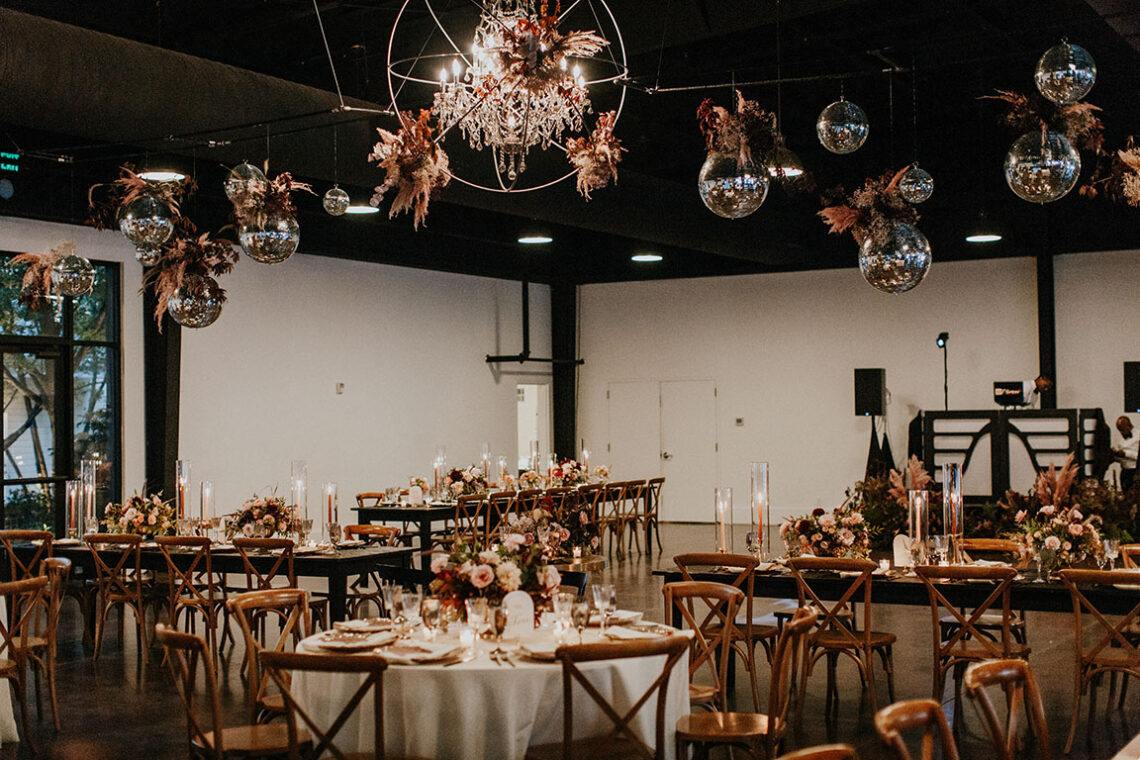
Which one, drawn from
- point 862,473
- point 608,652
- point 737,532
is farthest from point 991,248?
point 608,652

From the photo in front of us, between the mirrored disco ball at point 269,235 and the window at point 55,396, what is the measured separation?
19.1 feet

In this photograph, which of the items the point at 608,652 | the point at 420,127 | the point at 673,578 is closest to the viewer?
the point at 608,652

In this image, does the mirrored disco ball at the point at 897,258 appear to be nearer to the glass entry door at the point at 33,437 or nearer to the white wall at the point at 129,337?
the white wall at the point at 129,337

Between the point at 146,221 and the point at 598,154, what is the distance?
9.41 feet

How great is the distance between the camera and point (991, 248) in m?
16.7

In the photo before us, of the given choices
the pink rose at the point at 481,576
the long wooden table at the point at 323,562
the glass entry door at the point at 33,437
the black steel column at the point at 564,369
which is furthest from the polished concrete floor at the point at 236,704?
the black steel column at the point at 564,369

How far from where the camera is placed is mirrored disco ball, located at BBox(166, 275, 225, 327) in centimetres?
784

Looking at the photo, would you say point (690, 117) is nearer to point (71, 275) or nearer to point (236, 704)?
point (71, 275)

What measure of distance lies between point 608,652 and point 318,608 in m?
4.61

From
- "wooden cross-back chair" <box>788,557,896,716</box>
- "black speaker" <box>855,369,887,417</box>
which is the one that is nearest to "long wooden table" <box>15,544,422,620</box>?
"wooden cross-back chair" <box>788,557,896,716</box>

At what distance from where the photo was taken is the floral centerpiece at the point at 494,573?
497 cm

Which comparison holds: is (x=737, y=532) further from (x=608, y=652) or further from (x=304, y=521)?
(x=608, y=652)

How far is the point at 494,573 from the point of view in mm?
4984

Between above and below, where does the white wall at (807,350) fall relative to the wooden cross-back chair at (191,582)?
above
